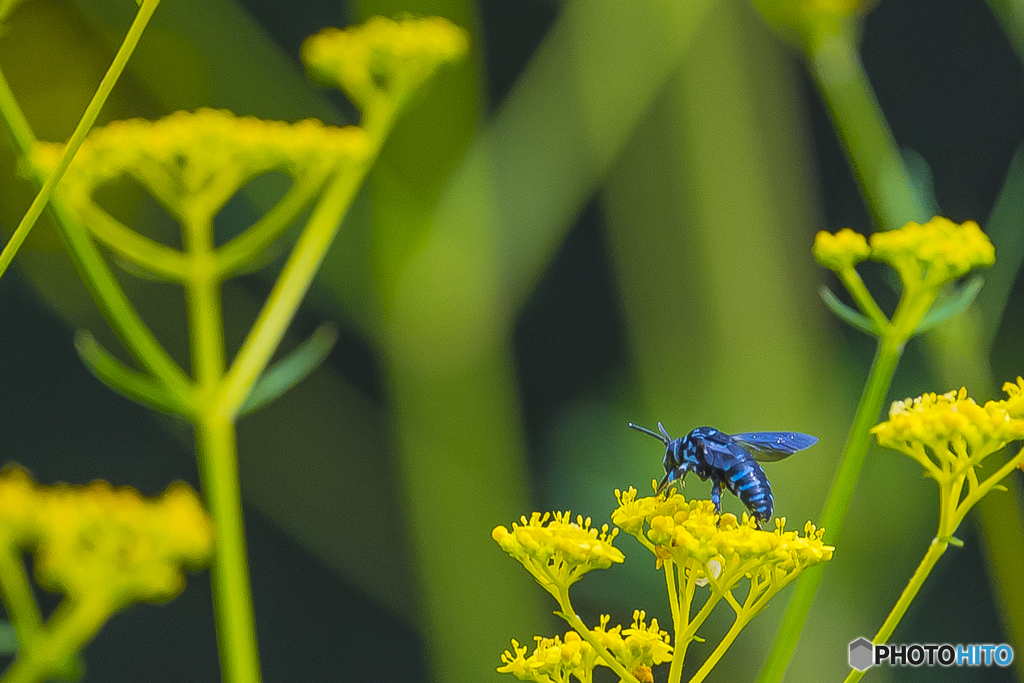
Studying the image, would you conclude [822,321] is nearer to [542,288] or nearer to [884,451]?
[884,451]

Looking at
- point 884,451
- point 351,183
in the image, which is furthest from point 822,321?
point 351,183

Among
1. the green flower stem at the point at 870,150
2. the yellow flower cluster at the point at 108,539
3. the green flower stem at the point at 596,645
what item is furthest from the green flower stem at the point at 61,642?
the green flower stem at the point at 870,150

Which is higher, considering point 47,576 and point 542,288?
point 542,288

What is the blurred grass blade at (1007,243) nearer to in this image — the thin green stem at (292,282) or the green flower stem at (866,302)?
the green flower stem at (866,302)

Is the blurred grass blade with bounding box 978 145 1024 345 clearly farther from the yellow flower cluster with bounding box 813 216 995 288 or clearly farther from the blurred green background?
the yellow flower cluster with bounding box 813 216 995 288

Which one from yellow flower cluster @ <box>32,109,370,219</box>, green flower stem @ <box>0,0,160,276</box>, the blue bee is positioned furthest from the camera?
yellow flower cluster @ <box>32,109,370,219</box>

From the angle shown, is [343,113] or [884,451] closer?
[884,451]

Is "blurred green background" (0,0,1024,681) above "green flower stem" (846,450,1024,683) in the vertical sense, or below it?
above

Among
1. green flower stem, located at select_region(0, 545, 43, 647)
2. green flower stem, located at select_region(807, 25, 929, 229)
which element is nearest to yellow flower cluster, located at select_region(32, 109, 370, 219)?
green flower stem, located at select_region(0, 545, 43, 647)
